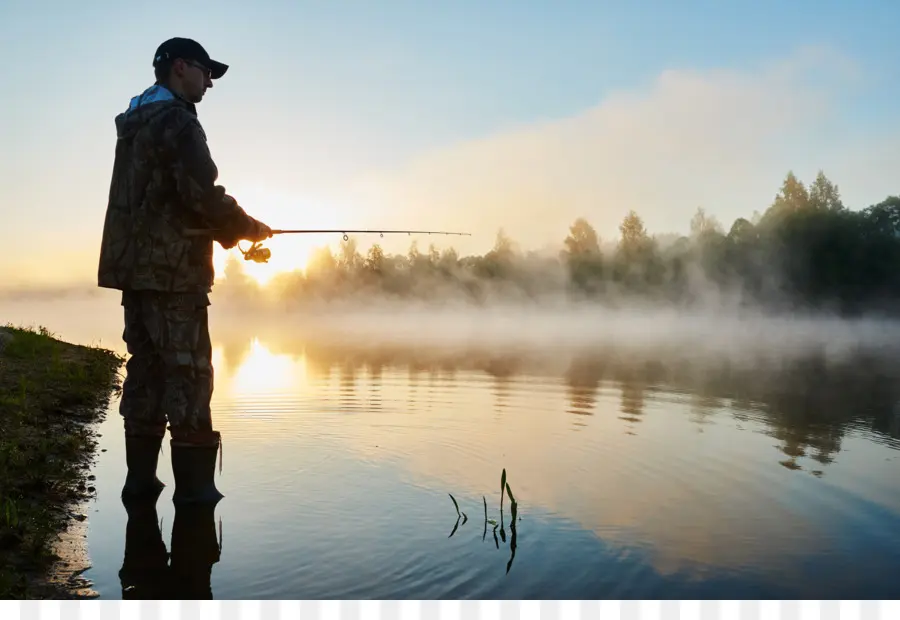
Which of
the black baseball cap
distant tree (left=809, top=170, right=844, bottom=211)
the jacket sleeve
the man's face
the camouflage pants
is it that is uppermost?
distant tree (left=809, top=170, right=844, bottom=211)

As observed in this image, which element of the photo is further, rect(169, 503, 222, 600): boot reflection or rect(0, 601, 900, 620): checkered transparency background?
rect(169, 503, 222, 600): boot reflection

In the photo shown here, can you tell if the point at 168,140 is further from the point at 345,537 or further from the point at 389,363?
the point at 389,363

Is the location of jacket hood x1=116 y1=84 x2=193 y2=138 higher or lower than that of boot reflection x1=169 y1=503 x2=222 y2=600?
higher

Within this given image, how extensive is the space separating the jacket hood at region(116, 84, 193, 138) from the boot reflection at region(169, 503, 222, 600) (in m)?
2.65

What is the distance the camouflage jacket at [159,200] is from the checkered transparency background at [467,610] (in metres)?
2.33

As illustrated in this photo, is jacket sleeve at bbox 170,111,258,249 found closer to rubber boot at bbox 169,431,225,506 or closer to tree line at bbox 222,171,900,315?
rubber boot at bbox 169,431,225,506

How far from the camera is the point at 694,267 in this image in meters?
96.1

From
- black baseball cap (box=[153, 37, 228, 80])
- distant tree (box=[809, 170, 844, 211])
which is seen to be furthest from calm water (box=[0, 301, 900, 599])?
distant tree (box=[809, 170, 844, 211])

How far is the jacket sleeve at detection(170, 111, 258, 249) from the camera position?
5.18 metres

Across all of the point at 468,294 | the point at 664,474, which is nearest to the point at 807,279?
the point at 468,294

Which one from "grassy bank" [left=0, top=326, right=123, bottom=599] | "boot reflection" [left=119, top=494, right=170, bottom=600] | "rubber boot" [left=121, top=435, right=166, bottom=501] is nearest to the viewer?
"boot reflection" [left=119, top=494, right=170, bottom=600]

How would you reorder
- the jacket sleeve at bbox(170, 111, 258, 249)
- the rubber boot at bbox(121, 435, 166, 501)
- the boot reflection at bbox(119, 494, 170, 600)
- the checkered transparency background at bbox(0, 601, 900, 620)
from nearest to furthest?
the checkered transparency background at bbox(0, 601, 900, 620) < the boot reflection at bbox(119, 494, 170, 600) < the jacket sleeve at bbox(170, 111, 258, 249) < the rubber boot at bbox(121, 435, 166, 501)

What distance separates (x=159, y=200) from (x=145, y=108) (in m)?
0.63

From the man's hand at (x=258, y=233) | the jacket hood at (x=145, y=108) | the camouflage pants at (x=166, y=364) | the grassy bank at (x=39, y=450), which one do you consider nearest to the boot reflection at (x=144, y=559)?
the grassy bank at (x=39, y=450)
